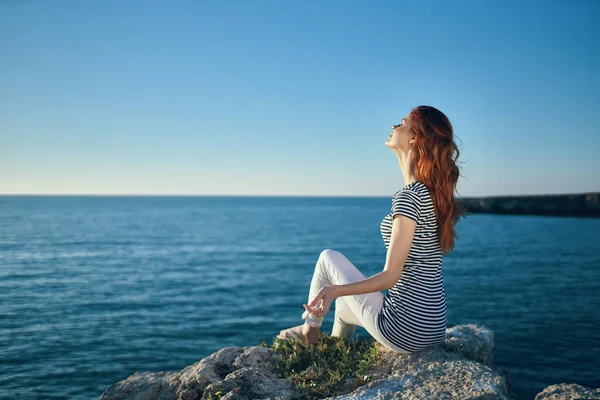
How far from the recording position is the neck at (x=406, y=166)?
4659mm

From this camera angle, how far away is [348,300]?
5.16 metres

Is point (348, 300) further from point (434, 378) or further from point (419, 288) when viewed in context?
point (434, 378)

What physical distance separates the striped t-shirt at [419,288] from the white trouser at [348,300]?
15 cm

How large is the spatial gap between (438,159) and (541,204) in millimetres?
83620

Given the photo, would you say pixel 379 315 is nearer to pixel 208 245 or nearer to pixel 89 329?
pixel 89 329

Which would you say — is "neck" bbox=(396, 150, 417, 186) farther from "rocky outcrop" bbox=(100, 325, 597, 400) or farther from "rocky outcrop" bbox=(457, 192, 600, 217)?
"rocky outcrop" bbox=(457, 192, 600, 217)

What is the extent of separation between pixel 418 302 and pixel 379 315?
44cm

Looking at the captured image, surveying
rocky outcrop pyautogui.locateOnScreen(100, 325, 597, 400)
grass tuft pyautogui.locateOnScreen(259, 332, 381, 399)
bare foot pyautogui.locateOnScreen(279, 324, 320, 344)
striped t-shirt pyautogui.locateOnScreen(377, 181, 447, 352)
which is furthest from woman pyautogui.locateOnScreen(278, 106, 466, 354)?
bare foot pyautogui.locateOnScreen(279, 324, 320, 344)

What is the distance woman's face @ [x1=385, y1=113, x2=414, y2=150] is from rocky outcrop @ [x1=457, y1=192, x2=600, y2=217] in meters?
49.5

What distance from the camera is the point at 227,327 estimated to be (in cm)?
1561

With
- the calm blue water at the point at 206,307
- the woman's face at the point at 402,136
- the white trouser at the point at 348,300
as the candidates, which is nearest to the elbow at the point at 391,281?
the white trouser at the point at 348,300

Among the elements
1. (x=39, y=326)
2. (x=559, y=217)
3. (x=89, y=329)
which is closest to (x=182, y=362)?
(x=89, y=329)

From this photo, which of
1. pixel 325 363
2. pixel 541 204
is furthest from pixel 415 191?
pixel 541 204

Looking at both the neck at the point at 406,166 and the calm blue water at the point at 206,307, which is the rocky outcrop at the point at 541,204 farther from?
Answer: the neck at the point at 406,166
